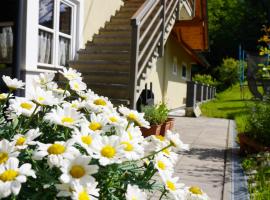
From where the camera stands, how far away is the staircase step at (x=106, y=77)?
6.91 m

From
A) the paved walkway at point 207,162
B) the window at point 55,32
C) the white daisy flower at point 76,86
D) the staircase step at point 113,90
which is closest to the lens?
the white daisy flower at point 76,86

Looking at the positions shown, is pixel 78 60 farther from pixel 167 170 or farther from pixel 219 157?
pixel 167 170

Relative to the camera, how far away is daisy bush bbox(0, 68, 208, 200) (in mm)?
1112

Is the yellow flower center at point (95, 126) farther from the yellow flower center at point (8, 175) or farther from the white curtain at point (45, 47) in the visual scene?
the white curtain at point (45, 47)

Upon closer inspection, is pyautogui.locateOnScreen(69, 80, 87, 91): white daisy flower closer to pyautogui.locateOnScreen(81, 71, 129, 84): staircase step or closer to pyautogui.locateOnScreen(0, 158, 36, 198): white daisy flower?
pyautogui.locateOnScreen(0, 158, 36, 198): white daisy flower

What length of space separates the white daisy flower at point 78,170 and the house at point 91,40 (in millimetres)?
4942

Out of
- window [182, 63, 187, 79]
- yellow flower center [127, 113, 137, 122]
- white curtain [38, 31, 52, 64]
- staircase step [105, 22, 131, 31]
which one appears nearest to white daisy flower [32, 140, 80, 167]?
yellow flower center [127, 113, 137, 122]

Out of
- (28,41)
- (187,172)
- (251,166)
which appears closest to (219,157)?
(251,166)

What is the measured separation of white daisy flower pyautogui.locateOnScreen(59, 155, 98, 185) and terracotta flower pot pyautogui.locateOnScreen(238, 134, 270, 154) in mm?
4500

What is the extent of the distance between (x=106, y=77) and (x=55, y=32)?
4.73ft

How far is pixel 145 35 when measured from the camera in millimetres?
7152

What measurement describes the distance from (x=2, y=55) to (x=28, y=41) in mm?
678

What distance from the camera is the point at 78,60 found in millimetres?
7824

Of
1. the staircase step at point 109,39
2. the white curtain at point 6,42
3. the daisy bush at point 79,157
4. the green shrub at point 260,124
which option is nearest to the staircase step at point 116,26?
the staircase step at point 109,39
